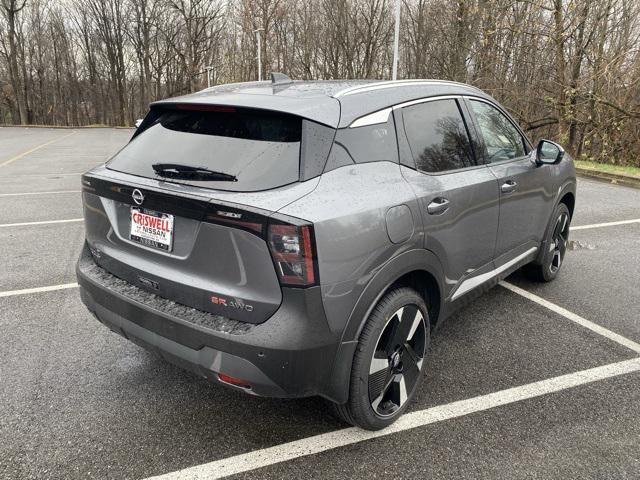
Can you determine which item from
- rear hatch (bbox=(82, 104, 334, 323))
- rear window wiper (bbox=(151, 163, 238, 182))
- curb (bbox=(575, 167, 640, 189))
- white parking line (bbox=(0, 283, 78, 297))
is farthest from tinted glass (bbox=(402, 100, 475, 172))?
curb (bbox=(575, 167, 640, 189))

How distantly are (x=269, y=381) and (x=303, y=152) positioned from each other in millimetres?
988

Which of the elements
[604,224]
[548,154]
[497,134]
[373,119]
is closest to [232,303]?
[373,119]

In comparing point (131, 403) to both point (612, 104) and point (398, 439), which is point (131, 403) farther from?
point (612, 104)

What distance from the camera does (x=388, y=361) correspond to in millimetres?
2463

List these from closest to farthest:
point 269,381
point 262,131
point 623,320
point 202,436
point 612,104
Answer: point 269,381, point 262,131, point 202,436, point 623,320, point 612,104

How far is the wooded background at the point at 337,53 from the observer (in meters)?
15.3

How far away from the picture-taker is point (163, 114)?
9.04ft

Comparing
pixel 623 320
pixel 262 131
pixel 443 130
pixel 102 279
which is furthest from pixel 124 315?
pixel 623 320

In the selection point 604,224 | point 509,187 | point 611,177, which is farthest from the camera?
point 611,177

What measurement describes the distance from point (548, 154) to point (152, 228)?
304 centimetres

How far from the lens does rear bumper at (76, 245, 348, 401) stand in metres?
1.98

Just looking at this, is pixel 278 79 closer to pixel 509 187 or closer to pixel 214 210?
pixel 214 210

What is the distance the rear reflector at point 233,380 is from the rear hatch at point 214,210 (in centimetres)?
26

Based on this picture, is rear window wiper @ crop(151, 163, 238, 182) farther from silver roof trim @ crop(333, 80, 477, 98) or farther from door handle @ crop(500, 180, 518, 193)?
door handle @ crop(500, 180, 518, 193)
